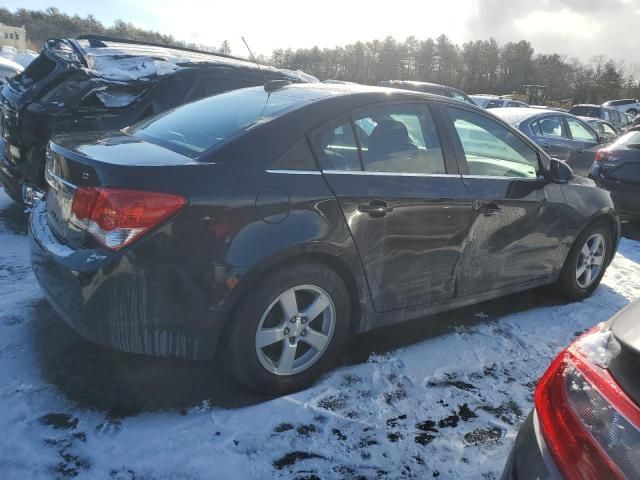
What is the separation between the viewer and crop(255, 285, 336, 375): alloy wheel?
2.69 m

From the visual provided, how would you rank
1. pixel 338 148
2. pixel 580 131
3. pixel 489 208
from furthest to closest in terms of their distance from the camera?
pixel 580 131 → pixel 489 208 → pixel 338 148

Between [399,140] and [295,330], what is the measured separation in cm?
129

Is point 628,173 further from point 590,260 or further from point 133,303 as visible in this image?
point 133,303

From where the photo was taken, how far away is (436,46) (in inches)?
3354

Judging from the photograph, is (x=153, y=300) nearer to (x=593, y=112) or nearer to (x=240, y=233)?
(x=240, y=233)

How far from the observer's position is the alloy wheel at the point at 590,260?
178 inches

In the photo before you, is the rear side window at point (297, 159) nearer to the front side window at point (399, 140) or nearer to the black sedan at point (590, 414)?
the front side window at point (399, 140)

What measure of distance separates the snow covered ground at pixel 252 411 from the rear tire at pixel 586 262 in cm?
96

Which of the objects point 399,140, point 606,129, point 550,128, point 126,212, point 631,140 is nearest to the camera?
point 126,212

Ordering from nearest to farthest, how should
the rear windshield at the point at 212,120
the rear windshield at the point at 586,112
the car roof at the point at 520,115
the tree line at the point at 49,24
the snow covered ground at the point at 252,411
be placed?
1. the snow covered ground at the point at 252,411
2. the rear windshield at the point at 212,120
3. the car roof at the point at 520,115
4. the rear windshield at the point at 586,112
5. the tree line at the point at 49,24

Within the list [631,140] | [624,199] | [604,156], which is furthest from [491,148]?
[631,140]

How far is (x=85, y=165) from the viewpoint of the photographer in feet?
8.08

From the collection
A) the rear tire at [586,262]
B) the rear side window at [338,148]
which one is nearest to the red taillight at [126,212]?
the rear side window at [338,148]

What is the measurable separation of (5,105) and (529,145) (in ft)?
14.8
